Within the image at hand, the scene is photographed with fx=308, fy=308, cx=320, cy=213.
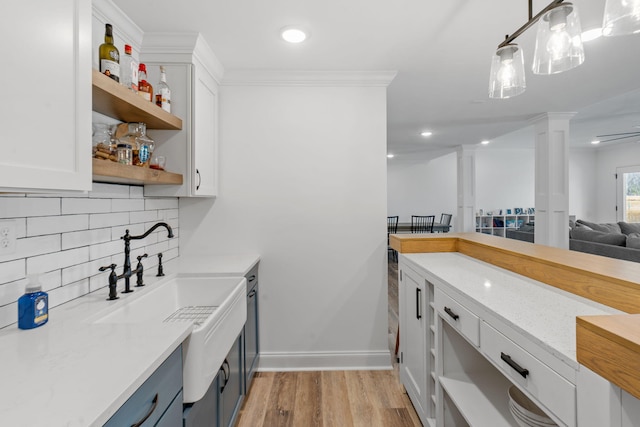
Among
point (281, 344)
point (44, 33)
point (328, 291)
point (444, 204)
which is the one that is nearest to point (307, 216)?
point (328, 291)

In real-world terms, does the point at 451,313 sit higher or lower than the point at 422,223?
lower

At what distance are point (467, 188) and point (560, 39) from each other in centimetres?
525

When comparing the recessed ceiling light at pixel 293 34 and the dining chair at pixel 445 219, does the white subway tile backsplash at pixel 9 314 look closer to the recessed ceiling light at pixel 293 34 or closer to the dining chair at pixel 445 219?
the recessed ceiling light at pixel 293 34

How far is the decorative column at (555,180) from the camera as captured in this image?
3.87 metres

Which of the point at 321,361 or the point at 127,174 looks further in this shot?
the point at 321,361

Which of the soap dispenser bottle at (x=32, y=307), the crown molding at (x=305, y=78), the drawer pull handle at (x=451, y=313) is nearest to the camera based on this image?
the soap dispenser bottle at (x=32, y=307)

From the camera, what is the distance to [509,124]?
15.0 feet

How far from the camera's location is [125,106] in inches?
58.2

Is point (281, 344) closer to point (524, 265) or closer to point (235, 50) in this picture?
point (524, 265)

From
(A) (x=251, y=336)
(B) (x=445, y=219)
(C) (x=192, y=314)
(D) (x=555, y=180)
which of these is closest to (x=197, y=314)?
(C) (x=192, y=314)

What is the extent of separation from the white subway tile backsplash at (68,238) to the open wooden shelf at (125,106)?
0.40 m

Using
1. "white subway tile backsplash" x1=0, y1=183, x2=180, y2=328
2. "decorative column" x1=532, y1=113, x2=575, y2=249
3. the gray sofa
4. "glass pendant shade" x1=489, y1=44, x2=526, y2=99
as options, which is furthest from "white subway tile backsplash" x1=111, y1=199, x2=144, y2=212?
the gray sofa

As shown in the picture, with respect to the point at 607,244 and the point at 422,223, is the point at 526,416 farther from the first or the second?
the point at 422,223

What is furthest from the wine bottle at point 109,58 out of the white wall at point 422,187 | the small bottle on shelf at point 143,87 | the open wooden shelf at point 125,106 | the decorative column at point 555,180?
the white wall at point 422,187
